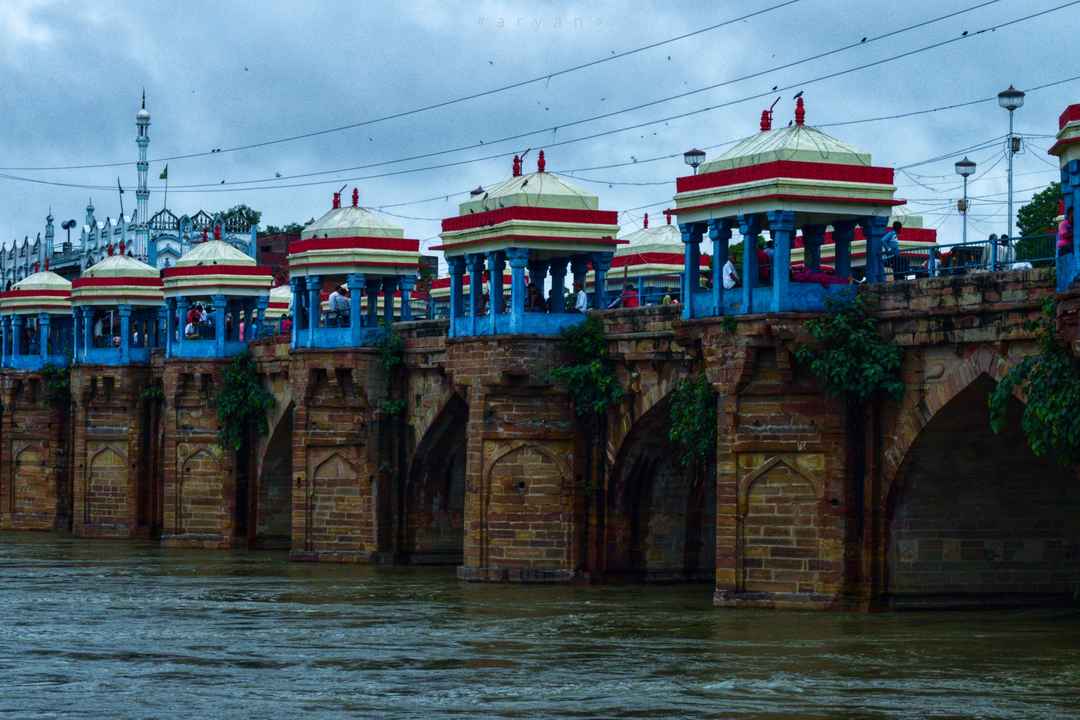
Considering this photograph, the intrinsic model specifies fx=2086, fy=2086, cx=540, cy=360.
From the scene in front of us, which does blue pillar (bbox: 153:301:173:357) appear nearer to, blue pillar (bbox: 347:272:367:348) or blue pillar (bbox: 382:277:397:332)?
blue pillar (bbox: 382:277:397:332)

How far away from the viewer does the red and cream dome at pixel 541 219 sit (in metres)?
32.9

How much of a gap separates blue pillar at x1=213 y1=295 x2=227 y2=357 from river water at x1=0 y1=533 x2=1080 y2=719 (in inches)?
500

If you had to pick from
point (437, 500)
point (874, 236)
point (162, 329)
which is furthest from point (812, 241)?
point (162, 329)

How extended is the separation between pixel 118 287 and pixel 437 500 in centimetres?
1352

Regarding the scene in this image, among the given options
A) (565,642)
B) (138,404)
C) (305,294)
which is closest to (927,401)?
(565,642)

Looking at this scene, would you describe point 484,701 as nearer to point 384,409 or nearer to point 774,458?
point 774,458

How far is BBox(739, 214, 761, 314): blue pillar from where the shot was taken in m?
27.2

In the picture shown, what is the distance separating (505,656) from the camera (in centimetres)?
2338

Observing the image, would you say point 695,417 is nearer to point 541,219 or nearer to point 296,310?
point 541,219

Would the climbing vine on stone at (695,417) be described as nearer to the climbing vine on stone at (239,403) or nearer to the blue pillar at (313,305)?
the blue pillar at (313,305)

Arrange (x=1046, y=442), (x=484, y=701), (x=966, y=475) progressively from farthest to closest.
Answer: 1. (x=966, y=475)
2. (x=1046, y=442)
3. (x=484, y=701)

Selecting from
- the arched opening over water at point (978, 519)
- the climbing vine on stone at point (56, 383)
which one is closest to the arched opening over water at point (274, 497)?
the climbing vine on stone at point (56, 383)

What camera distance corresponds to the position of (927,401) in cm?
2561

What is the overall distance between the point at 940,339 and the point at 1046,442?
9.75 ft
